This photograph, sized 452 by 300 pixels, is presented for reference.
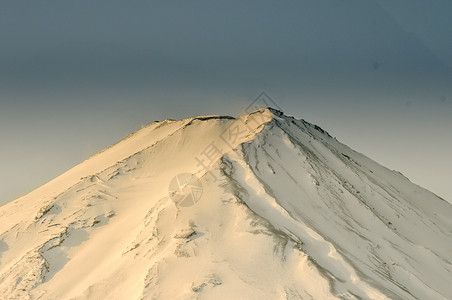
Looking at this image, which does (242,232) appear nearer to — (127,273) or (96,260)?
(127,273)

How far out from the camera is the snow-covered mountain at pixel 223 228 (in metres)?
24.4

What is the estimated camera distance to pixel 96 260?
97.6 ft

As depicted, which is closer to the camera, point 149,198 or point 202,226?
point 202,226

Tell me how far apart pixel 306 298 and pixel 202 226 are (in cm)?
890

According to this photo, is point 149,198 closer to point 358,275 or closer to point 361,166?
Answer: point 358,275

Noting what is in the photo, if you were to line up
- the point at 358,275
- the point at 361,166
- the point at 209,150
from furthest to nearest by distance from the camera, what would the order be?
the point at 361,166
the point at 209,150
the point at 358,275

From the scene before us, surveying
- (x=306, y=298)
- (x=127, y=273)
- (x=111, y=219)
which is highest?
(x=111, y=219)

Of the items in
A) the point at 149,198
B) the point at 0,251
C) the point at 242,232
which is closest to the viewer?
the point at 242,232

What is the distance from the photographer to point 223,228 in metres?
28.6

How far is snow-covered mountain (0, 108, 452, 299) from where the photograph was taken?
24.4 metres

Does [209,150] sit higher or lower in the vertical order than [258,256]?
higher

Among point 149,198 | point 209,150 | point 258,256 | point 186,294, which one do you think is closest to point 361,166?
point 209,150

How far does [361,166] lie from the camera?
55.3 meters

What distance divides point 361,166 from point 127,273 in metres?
36.2
